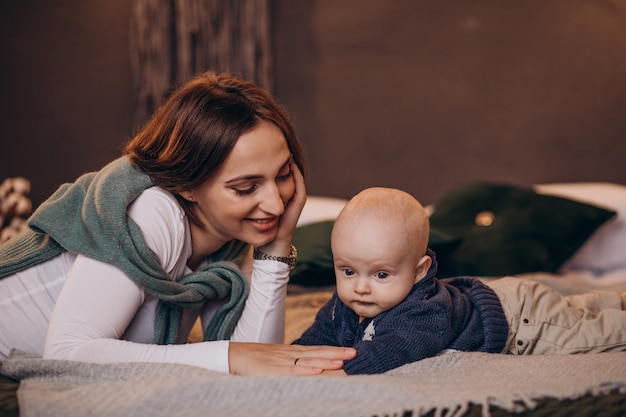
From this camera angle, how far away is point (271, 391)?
4.05ft

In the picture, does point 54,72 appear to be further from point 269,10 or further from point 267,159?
point 267,159

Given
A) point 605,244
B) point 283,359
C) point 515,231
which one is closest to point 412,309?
point 283,359

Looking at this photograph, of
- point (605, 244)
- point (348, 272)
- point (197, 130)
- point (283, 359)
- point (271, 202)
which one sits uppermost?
point (197, 130)

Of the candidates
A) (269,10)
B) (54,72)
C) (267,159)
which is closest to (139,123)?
(54,72)

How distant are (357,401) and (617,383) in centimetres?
53

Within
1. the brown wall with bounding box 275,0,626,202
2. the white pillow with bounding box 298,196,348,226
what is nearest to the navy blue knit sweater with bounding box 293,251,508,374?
the white pillow with bounding box 298,196,348,226

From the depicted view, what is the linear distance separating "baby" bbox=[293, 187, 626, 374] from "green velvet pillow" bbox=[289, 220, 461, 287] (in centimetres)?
82

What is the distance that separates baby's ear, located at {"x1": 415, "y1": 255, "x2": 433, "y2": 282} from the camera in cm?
159

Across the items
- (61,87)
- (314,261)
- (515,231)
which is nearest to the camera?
(314,261)

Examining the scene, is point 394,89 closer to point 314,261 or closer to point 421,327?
point 314,261

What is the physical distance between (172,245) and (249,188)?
0.74 feet

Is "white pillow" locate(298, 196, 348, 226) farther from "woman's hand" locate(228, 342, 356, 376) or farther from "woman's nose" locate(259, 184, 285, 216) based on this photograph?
"woman's hand" locate(228, 342, 356, 376)

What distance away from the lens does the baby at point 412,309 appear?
1513 mm

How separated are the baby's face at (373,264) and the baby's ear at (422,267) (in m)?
0.01
